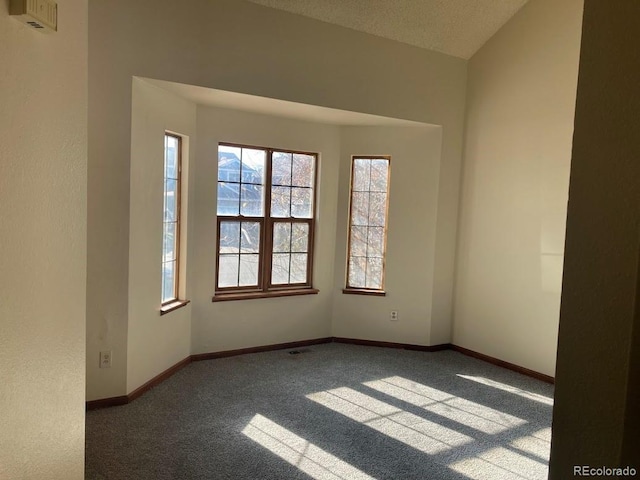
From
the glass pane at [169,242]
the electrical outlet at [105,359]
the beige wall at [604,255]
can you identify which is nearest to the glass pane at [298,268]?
the glass pane at [169,242]

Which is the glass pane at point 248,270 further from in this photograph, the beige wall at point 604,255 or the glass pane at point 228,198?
the beige wall at point 604,255

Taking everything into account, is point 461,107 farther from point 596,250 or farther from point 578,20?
point 596,250

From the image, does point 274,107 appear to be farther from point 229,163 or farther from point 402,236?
point 402,236

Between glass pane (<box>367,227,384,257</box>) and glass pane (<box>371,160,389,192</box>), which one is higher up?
glass pane (<box>371,160,389,192</box>)

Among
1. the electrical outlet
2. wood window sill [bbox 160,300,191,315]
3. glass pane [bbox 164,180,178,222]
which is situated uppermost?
glass pane [bbox 164,180,178,222]

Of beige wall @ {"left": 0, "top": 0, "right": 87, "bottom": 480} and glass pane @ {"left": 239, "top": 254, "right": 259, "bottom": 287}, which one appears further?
glass pane @ {"left": 239, "top": 254, "right": 259, "bottom": 287}

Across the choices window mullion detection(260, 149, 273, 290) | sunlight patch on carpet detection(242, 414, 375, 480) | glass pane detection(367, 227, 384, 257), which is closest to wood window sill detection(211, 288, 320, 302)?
window mullion detection(260, 149, 273, 290)

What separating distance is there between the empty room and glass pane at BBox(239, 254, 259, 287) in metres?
0.02

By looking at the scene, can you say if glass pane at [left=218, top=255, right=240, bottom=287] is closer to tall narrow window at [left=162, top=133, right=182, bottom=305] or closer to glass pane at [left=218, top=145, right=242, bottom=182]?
tall narrow window at [left=162, top=133, right=182, bottom=305]

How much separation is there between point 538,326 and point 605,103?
4213 mm

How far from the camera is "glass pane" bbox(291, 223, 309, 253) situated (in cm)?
532

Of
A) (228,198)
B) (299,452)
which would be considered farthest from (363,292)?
(299,452)

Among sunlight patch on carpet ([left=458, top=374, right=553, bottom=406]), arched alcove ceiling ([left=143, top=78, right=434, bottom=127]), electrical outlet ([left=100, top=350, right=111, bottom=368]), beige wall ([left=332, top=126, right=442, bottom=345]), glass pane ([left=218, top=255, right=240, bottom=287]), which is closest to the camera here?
electrical outlet ([left=100, top=350, right=111, bottom=368])

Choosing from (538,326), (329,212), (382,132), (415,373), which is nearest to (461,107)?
(382,132)
